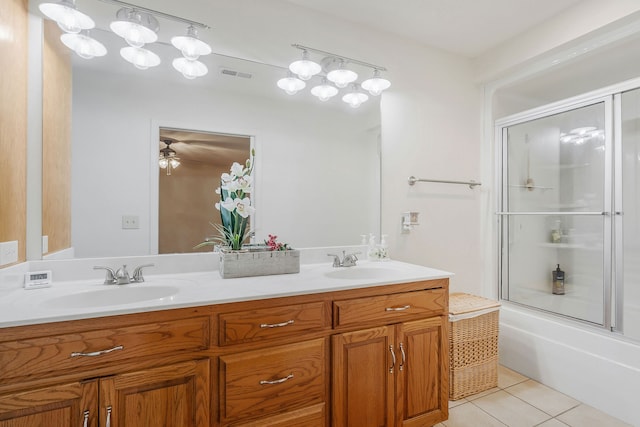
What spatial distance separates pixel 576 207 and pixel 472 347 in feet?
4.55

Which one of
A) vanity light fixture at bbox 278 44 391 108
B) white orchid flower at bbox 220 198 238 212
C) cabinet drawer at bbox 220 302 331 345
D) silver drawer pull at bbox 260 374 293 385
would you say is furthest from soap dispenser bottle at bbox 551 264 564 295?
white orchid flower at bbox 220 198 238 212

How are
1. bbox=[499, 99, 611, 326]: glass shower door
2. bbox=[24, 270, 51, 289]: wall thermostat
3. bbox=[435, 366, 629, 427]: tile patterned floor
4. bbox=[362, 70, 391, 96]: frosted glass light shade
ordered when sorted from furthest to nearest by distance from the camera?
bbox=[499, 99, 611, 326]: glass shower door
bbox=[362, 70, 391, 96]: frosted glass light shade
bbox=[435, 366, 629, 427]: tile patterned floor
bbox=[24, 270, 51, 289]: wall thermostat

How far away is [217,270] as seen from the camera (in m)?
1.74

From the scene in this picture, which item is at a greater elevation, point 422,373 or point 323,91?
point 323,91

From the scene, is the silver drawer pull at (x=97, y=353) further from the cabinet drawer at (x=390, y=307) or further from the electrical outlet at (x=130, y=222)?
the cabinet drawer at (x=390, y=307)

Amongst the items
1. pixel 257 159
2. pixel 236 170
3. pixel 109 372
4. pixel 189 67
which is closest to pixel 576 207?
pixel 257 159

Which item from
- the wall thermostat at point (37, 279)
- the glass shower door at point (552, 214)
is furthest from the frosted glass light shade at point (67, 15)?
the glass shower door at point (552, 214)

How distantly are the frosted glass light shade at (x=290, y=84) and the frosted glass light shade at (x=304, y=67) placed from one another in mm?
52

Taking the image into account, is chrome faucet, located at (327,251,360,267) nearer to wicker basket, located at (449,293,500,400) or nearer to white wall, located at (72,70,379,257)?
white wall, located at (72,70,379,257)

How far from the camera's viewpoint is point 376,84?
2119 mm

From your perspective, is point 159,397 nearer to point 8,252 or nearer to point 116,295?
point 116,295

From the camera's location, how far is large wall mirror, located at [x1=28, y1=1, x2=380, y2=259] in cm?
151

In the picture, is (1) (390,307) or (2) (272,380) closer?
(2) (272,380)

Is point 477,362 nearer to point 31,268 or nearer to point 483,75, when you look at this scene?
point 483,75
